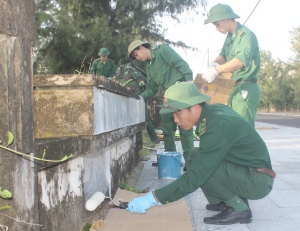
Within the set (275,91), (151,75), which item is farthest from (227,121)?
(275,91)

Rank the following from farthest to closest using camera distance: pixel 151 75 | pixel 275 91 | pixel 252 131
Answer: pixel 275 91 → pixel 151 75 → pixel 252 131

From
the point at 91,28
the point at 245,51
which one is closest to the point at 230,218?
the point at 245,51

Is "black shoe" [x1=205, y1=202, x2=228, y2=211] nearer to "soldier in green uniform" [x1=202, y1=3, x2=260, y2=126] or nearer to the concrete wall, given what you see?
"soldier in green uniform" [x1=202, y1=3, x2=260, y2=126]

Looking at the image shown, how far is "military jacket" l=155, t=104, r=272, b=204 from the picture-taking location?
8.25 ft

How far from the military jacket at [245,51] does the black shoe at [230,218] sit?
4.58 feet

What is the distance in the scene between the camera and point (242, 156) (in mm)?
2908

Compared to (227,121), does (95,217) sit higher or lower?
lower

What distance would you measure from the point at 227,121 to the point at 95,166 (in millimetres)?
1145

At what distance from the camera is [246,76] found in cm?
396

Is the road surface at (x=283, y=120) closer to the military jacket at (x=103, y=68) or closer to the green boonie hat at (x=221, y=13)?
the military jacket at (x=103, y=68)

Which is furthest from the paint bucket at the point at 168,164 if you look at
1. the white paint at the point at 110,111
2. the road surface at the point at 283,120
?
the road surface at the point at 283,120

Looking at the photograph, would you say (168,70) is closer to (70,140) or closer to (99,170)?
(99,170)

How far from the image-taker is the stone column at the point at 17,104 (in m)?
1.68

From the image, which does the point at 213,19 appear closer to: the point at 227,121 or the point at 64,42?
the point at 227,121
